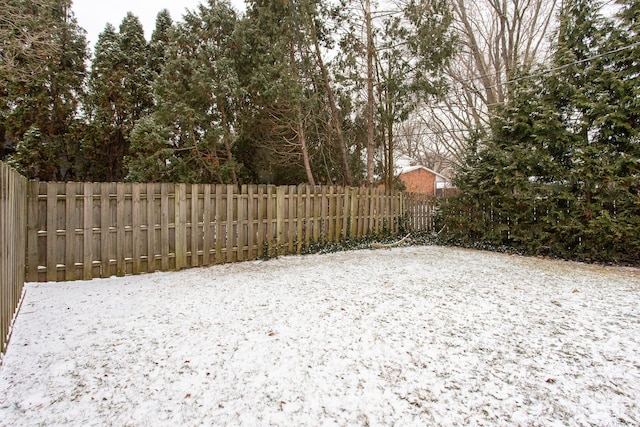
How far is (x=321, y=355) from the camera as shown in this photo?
2.66 metres

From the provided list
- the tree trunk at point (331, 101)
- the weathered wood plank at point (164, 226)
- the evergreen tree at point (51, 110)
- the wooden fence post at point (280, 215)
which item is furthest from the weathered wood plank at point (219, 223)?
the evergreen tree at point (51, 110)

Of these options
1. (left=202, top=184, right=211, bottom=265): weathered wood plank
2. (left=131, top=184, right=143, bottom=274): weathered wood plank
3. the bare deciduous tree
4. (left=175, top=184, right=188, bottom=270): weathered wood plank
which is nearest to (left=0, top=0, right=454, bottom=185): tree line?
the bare deciduous tree

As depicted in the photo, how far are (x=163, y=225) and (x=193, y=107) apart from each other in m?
5.88

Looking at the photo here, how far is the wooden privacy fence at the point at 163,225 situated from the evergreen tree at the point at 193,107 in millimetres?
3820

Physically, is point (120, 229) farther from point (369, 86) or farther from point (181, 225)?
point (369, 86)

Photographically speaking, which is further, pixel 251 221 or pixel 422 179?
pixel 422 179

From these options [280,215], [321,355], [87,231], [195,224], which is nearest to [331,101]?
[280,215]

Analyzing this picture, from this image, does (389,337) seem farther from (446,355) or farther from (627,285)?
(627,285)

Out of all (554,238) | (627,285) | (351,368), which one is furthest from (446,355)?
(554,238)

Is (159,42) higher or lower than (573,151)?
higher

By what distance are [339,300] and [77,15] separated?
1509cm

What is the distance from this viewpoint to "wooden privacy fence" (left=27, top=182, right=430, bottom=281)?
4570mm

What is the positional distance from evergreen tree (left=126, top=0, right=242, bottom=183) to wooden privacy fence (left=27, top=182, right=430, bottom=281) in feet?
12.5

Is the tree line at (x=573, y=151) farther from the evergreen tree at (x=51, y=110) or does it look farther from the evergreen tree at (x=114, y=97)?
the evergreen tree at (x=51, y=110)
